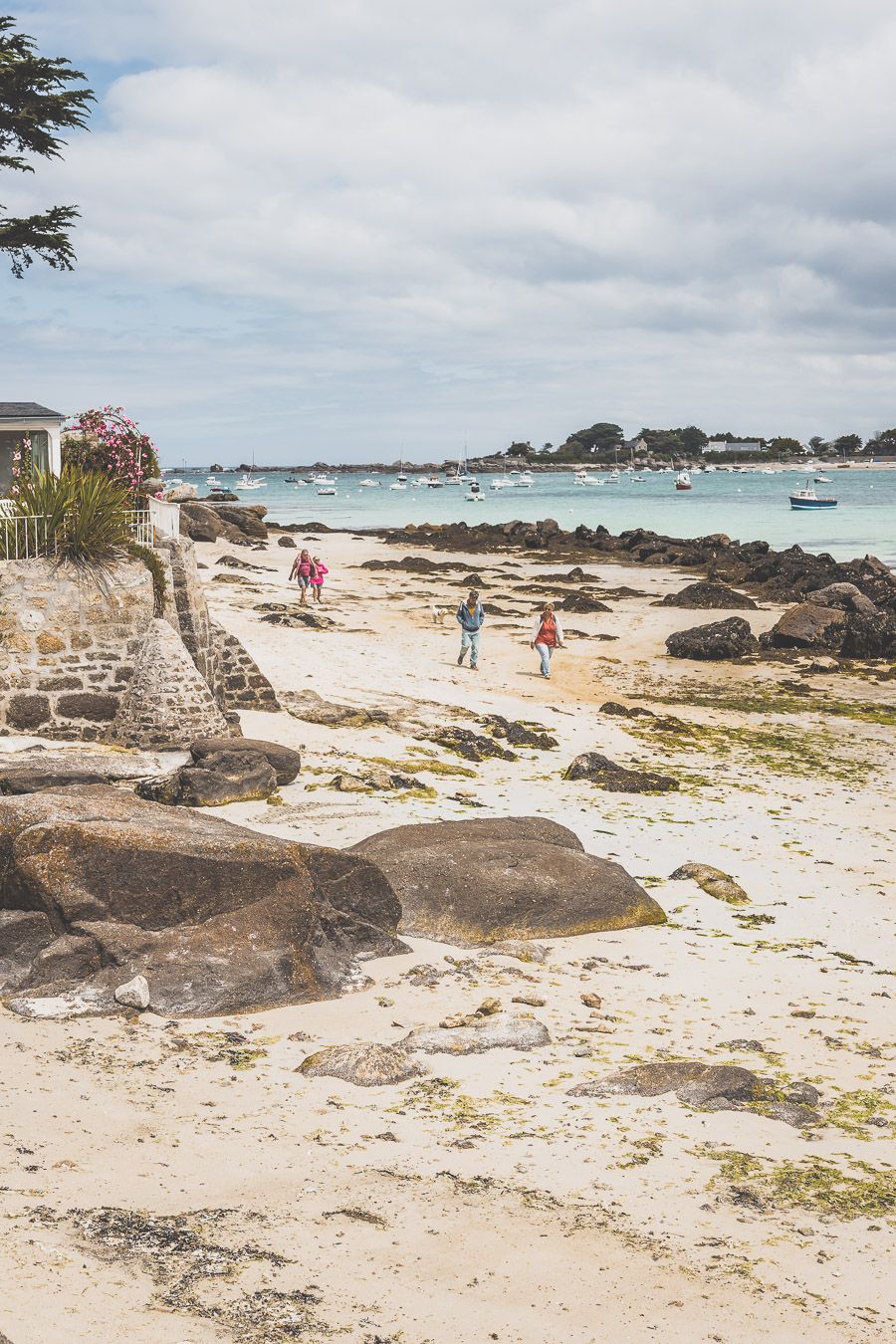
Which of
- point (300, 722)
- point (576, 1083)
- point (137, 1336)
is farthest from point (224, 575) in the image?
point (137, 1336)

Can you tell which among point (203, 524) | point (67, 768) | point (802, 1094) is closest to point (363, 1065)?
point (802, 1094)

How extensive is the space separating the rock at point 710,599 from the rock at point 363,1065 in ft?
105

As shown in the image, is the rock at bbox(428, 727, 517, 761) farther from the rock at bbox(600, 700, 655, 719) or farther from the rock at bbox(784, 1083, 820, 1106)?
the rock at bbox(784, 1083, 820, 1106)

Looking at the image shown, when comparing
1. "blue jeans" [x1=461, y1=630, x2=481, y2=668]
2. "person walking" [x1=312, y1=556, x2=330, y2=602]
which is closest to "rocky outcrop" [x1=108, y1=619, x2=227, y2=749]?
"blue jeans" [x1=461, y1=630, x2=481, y2=668]

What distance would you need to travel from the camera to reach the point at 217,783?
12875mm

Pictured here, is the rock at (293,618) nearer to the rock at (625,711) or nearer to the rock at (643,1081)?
the rock at (625,711)

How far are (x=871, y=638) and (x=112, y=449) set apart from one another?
1952 cm

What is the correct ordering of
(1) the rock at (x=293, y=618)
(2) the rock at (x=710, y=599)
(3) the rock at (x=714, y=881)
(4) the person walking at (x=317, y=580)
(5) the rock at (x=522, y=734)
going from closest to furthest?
(3) the rock at (x=714, y=881) < (5) the rock at (x=522, y=734) < (1) the rock at (x=293, y=618) < (4) the person walking at (x=317, y=580) < (2) the rock at (x=710, y=599)

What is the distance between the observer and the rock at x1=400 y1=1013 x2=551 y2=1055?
24.7 ft

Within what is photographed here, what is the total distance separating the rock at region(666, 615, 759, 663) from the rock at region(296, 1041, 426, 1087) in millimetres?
23258

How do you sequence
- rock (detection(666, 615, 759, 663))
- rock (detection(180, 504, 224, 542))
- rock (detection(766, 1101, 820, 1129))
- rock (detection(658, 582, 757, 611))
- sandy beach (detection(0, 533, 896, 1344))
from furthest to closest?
1. rock (detection(180, 504, 224, 542))
2. rock (detection(658, 582, 757, 611))
3. rock (detection(666, 615, 759, 663))
4. rock (detection(766, 1101, 820, 1129))
5. sandy beach (detection(0, 533, 896, 1344))

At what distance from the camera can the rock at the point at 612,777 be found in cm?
1600

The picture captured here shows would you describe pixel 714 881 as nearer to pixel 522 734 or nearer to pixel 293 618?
pixel 522 734

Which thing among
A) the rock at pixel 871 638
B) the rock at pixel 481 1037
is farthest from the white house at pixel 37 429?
the rock at pixel 871 638
